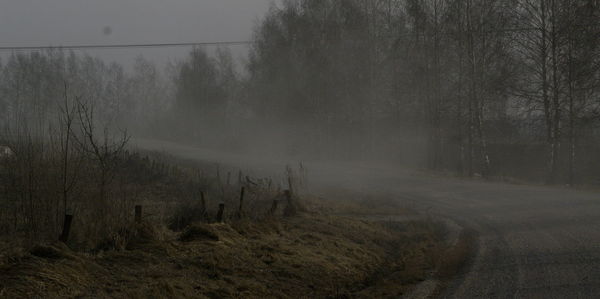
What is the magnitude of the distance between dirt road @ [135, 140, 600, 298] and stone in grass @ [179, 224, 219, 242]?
156 inches

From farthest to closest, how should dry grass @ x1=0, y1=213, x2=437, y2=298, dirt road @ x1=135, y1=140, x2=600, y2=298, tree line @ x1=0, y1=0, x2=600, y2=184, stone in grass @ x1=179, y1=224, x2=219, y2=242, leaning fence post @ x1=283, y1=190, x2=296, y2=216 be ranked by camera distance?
1. tree line @ x1=0, y1=0, x2=600, y2=184
2. leaning fence post @ x1=283, y1=190, x2=296, y2=216
3. stone in grass @ x1=179, y1=224, x2=219, y2=242
4. dirt road @ x1=135, y1=140, x2=600, y2=298
5. dry grass @ x1=0, y1=213, x2=437, y2=298

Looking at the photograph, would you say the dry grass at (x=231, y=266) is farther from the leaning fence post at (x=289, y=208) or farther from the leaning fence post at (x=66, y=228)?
the leaning fence post at (x=289, y=208)

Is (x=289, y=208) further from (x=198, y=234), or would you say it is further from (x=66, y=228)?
(x=66, y=228)

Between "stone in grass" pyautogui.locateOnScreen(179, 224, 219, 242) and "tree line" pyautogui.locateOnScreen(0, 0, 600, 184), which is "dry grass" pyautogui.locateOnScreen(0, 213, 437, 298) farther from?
"tree line" pyautogui.locateOnScreen(0, 0, 600, 184)

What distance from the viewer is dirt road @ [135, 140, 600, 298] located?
7.66 metres

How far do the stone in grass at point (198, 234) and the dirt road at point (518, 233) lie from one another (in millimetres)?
3975

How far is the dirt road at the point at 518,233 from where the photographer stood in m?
7.66

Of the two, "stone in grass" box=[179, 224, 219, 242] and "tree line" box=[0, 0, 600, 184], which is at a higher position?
"tree line" box=[0, 0, 600, 184]

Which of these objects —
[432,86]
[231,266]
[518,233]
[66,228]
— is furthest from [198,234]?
[432,86]

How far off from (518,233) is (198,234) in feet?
21.7

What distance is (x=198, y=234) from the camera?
9672 millimetres

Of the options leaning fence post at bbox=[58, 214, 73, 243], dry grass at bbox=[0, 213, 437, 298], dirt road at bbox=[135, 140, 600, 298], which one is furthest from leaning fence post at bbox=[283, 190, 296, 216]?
leaning fence post at bbox=[58, 214, 73, 243]

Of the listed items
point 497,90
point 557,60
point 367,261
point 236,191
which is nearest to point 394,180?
point 497,90

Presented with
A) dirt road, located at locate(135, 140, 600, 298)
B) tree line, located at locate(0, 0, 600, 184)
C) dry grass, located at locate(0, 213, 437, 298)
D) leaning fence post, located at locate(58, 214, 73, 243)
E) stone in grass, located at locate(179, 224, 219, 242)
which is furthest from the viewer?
tree line, located at locate(0, 0, 600, 184)
